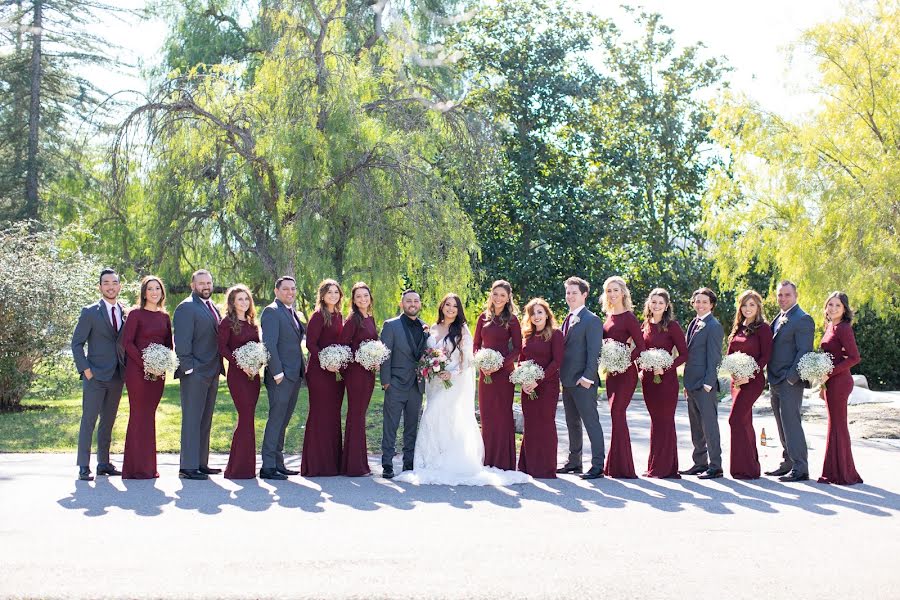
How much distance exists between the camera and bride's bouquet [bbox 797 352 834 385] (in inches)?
421

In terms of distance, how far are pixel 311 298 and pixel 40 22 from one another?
67.2ft

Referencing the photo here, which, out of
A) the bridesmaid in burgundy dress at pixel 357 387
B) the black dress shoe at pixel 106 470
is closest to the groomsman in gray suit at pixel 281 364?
the bridesmaid in burgundy dress at pixel 357 387

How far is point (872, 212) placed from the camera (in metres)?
18.9

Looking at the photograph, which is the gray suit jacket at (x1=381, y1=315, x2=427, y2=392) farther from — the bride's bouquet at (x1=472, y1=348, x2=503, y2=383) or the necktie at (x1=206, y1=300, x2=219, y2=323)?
the necktie at (x1=206, y1=300, x2=219, y2=323)

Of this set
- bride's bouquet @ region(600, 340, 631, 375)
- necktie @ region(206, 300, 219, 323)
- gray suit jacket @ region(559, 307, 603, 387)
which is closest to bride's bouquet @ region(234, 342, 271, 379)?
necktie @ region(206, 300, 219, 323)

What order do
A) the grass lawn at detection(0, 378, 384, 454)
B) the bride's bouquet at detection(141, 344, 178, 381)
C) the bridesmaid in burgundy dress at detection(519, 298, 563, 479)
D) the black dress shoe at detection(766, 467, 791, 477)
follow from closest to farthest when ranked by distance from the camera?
the bride's bouquet at detection(141, 344, 178, 381), the bridesmaid in burgundy dress at detection(519, 298, 563, 479), the black dress shoe at detection(766, 467, 791, 477), the grass lawn at detection(0, 378, 384, 454)

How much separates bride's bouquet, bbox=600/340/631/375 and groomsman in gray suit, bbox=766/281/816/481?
1647mm

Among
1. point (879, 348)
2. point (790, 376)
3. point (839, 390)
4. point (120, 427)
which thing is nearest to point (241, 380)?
point (120, 427)

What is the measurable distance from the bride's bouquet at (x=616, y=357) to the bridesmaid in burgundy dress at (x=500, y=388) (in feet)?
3.11

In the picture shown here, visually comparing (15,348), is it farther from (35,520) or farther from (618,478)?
(618,478)

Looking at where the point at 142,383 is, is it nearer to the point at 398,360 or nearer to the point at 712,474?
the point at 398,360

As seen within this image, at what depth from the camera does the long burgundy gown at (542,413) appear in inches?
435

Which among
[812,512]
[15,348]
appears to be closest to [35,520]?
[812,512]

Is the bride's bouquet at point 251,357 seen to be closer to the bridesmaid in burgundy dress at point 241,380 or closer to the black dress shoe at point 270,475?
the bridesmaid in burgundy dress at point 241,380
